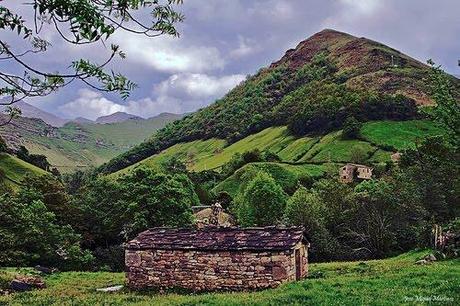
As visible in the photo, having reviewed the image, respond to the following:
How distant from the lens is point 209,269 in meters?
25.3

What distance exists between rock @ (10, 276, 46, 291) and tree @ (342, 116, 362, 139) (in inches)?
4502

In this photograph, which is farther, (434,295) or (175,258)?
(175,258)

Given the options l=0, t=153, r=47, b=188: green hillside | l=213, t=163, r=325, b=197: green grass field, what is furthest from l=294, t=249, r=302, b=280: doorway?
l=0, t=153, r=47, b=188: green hillside

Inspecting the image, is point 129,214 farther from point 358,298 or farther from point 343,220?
point 358,298

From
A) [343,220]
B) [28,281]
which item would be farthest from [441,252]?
Answer: [28,281]

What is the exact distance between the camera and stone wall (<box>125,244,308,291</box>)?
23734mm

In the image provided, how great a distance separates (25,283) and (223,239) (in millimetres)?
11968

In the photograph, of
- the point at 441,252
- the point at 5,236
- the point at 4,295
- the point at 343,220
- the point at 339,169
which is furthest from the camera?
the point at 339,169

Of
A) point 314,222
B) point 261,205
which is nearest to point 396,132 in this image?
point 261,205

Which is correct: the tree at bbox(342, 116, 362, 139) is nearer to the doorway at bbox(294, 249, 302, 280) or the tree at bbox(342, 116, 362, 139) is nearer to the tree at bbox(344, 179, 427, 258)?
the tree at bbox(344, 179, 427, 258)

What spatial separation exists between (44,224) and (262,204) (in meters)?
31.4

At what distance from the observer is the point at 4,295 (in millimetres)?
24375

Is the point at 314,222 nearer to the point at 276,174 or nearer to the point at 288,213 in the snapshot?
the point at 288,213

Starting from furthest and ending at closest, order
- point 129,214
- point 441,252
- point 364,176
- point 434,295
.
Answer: point 364,176
point 129,214
point 441,252
point 434,295
